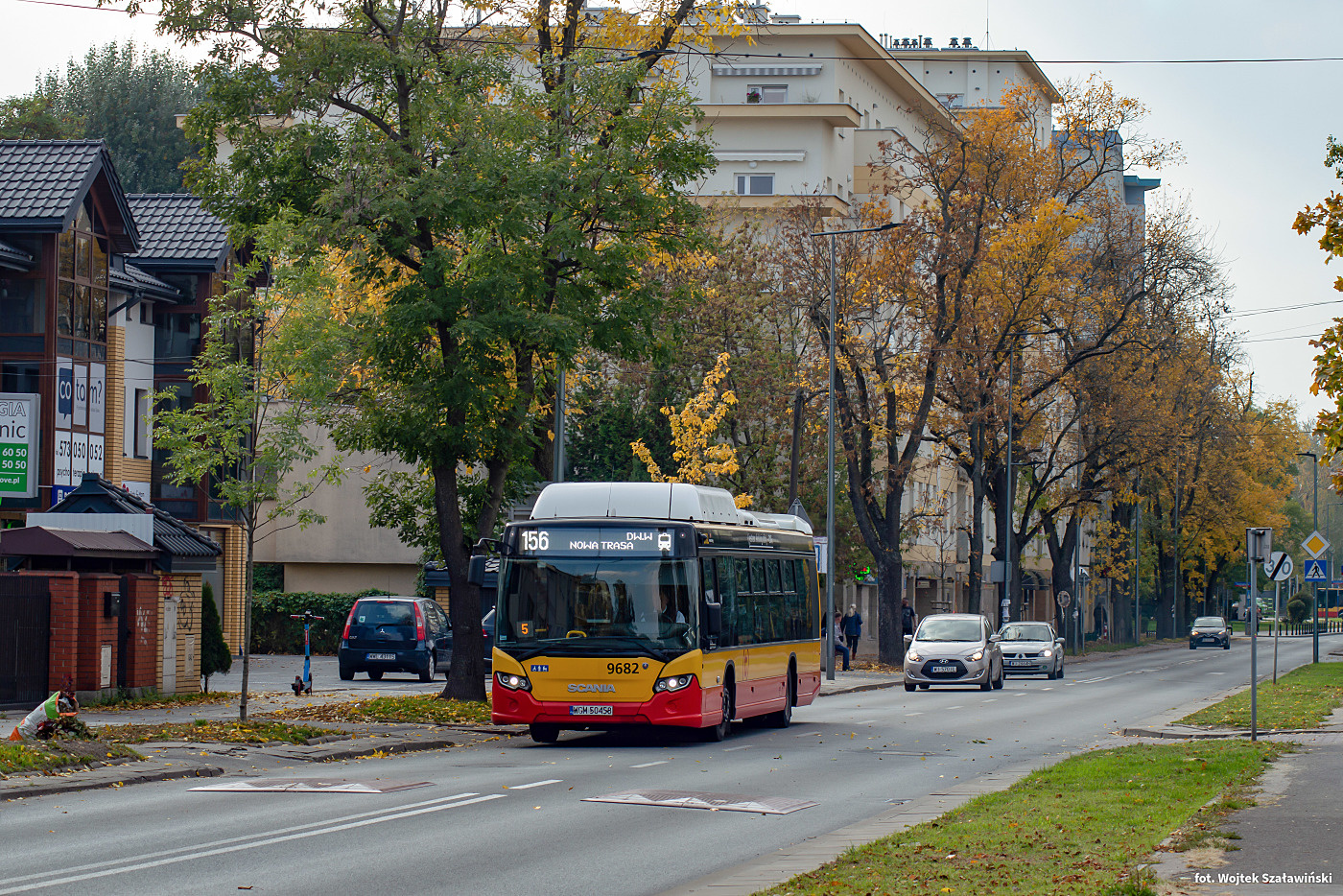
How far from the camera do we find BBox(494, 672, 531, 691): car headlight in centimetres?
2061

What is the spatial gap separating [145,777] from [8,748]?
1.49m

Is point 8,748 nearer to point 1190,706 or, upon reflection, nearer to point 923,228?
point 1190,706

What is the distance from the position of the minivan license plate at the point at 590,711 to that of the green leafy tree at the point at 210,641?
1096 centimetres

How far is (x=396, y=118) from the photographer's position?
2448 centimetres

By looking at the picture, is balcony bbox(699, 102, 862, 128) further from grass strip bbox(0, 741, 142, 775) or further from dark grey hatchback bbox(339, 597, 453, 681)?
grass strip bbox(0, 741, 142, 775)

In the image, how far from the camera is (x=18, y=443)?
979 inches

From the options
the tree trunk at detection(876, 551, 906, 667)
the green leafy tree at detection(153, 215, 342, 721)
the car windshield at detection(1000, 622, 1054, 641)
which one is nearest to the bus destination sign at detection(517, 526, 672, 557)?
the green leafy tree at detection(153, 215, 342, 721)

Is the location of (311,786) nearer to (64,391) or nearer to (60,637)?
(60,637)

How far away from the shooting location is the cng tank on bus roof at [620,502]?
2144 cm

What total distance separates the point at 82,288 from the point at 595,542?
24881 mm

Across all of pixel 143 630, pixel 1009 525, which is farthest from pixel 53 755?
pixel 1009 525

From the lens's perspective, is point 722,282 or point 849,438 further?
point 722,282

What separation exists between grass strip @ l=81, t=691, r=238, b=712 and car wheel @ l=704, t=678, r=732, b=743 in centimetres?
887

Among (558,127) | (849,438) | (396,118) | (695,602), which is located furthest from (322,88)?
(849,438)
